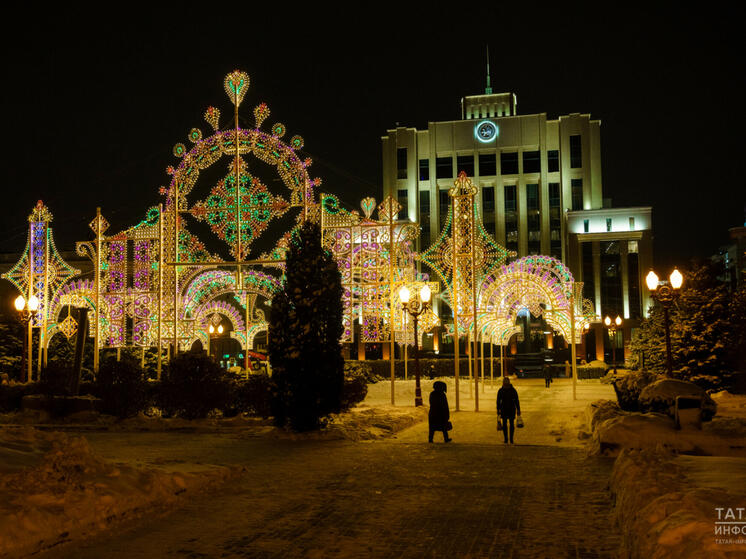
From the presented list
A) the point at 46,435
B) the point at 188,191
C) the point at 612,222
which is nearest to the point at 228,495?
the point at 46,435

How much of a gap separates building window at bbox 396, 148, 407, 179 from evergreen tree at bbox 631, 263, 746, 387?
183 feet

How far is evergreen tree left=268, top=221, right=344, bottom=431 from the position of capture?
51.1 ft

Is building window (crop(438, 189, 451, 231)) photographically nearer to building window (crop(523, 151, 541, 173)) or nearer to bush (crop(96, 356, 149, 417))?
building window (crop(523, 151, 541, 173))

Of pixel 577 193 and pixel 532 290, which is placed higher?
pixel 577 193

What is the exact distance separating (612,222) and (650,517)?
69.0m

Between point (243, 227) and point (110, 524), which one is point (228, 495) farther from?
point (243, 227)

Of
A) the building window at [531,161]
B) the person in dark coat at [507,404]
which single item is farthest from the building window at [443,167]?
the person in dark coat at [507,404]

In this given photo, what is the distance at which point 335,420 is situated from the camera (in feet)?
59.0

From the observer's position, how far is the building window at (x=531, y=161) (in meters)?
80.2

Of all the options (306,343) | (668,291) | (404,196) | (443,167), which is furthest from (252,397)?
(443,167)

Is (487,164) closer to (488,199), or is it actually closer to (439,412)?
(488,199)

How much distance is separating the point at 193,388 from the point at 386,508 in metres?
11.2

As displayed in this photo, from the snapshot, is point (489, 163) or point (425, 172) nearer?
point (489, 163)

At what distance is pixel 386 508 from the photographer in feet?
27.1
